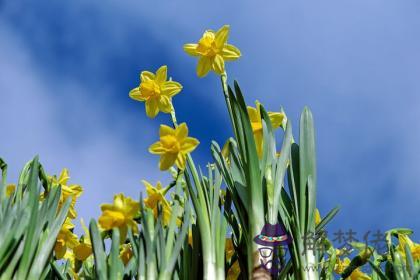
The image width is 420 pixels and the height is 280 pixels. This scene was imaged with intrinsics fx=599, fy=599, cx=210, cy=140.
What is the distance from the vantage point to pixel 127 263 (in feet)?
6.19

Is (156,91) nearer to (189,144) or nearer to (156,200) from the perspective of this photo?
(189,144)

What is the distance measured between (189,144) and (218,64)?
33 cm

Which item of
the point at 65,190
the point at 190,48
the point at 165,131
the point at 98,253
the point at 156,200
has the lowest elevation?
the point at 98,253

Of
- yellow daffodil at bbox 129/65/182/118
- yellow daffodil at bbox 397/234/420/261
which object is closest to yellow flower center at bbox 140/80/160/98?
yellow daffodil at bbox 129/65/182/118

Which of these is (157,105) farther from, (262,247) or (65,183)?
(262,247)

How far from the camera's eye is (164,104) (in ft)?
7.13

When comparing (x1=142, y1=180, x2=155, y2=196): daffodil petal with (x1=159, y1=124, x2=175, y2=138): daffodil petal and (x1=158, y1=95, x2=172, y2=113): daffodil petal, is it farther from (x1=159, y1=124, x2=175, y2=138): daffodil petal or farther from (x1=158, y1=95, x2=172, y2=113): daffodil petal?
(x1=158, y1=95, x2=172, y2=113): daffodil petal

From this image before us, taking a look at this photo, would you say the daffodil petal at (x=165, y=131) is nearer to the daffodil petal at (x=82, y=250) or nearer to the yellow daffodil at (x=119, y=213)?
the yellow daffodil at (x=119, y=213)

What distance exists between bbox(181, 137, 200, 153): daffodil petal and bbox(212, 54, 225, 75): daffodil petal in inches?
11.4

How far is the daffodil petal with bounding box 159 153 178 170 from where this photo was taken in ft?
6.26

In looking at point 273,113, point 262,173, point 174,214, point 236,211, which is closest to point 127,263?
point 174,214

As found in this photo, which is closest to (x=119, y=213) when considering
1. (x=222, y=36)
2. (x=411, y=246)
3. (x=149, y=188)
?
(x=149, y=188)

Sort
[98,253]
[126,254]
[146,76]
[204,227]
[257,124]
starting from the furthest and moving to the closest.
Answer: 1. [146,76]
2. [257,124]
3. [126,254]
4. [204,227]
5. [98,253]

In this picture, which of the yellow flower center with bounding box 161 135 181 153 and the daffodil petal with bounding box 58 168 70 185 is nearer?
the yellow flower center with bounding box 161 135 181 153
